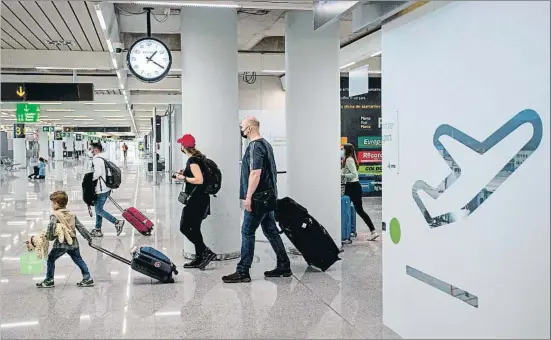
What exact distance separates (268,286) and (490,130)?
344 centimetres

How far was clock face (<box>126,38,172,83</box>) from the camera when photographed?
26.6 feet

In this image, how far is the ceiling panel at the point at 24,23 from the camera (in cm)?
833

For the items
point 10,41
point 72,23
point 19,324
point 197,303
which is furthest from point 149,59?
point 19,324

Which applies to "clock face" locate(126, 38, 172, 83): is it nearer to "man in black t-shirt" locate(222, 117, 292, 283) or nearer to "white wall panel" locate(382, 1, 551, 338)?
"man in black t-shirt" locate(222, 117, 292, 283)

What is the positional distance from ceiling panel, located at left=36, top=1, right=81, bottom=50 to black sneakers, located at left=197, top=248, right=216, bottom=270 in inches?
166

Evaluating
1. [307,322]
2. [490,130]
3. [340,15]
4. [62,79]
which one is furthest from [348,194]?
[62,79]

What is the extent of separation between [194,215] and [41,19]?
188 inches

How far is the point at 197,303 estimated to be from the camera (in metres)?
5.22

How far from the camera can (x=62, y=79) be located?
52.7ft

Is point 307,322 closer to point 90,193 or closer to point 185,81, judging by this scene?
point 185,81

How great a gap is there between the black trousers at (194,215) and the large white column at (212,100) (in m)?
0.63

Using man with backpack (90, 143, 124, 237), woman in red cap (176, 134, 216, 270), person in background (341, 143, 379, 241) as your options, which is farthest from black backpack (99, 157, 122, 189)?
person in background (341, 143, 379, 241)

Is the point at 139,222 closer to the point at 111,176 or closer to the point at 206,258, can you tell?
the point at 111,176

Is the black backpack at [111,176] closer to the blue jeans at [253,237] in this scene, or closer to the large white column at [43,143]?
the blue jeans at [253,237]
